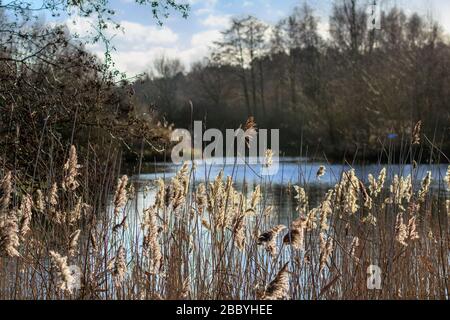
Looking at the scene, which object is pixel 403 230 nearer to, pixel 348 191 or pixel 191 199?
pixel 348 191

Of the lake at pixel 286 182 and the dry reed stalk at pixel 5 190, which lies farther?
the lake at pixel 286 182

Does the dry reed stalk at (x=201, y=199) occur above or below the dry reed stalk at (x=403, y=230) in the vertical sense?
above

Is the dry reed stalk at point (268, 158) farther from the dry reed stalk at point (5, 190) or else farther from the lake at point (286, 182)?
the dry reed stalk at point (5, 190)

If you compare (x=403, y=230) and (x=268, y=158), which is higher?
(x=268, y=158)

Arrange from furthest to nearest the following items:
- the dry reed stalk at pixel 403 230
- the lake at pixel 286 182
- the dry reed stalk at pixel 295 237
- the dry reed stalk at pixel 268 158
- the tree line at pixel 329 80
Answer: the tree line at pixel 329 80 → the lake at pixel 286 182 → the dry reed stalk at pixel 268 158 → the dry reed stalk at pixel 403 230 → the dry reed stalk at pixel 295 237

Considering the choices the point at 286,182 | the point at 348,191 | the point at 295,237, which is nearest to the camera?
the point at 295,237

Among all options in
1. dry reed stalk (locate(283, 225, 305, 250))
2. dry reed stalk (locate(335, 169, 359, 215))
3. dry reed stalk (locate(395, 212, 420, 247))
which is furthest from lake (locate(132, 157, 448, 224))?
dry reed stalk (locate(283, 225, 305, 250))

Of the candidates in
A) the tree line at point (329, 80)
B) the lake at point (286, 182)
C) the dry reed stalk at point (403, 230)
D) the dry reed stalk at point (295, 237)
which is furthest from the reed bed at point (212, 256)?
the tree line at point (329, 80)

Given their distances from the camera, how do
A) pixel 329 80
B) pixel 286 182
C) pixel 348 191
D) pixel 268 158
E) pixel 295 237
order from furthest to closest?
pixel 329 80, pixel 286 182, pixel 348 191, pixel 268 158, pixel 295 237

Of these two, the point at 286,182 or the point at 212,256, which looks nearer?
the point at 212,256

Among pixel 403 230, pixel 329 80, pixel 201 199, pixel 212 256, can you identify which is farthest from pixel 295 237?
pixel 329 80

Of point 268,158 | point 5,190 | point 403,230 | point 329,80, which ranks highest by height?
point 329,80

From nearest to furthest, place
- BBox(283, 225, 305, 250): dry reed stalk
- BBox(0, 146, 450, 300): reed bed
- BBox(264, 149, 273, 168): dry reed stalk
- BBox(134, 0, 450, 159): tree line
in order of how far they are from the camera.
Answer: BBox(283, 225, 305, 250): dry reed stalk, BBox(0, 146, 450, 300): reed bed, BBox(264, 149, 273, 168): dry reed stalk, BBox(134, 0, 450, 159): tree line

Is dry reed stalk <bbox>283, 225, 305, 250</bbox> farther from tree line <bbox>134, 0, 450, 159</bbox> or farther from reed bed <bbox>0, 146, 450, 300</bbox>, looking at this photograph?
tree line <bbox>134, 0, 450, 159</bbox>
